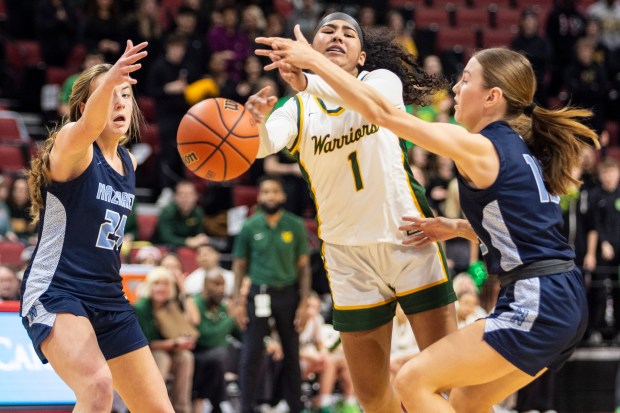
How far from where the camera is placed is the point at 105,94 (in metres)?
4.19

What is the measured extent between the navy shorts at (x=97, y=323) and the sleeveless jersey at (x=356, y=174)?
1.13 m

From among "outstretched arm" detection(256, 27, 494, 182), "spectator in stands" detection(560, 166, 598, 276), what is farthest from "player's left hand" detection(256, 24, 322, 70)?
"spectator in stands" detection(560, 166, 598, 276)

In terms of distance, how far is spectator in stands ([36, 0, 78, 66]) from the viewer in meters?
12.1

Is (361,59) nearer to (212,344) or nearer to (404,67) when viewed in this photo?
(404,67)

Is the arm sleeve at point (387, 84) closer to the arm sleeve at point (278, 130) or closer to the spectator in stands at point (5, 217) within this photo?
the arm sleeve at point (278, 130)

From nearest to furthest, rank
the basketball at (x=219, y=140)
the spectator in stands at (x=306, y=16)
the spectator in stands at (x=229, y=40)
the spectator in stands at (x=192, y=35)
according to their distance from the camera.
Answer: the basketball at (x=219, y=140)
the spectator in stands at (x=192, y=35)
the spectator in stands at (x=229, y=40)
the spectator in stands at (x=306, y=16)

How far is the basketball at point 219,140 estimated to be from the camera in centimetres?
466

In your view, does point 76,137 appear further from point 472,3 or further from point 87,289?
point 472,3

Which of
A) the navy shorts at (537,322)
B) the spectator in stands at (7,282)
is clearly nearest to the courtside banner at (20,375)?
the spectator in stands at (7,282)

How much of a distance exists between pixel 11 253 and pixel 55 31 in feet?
14.1

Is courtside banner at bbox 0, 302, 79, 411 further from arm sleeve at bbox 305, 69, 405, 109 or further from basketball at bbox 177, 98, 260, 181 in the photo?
arm sleeve at bbox 305, 69, 405, 109

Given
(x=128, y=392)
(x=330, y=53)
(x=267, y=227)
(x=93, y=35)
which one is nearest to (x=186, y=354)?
(x=267, y=227)

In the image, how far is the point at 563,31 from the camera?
14.4m

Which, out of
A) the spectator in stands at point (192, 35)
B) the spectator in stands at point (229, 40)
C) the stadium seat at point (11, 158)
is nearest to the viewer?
the stadium seat at point (11, 158)
